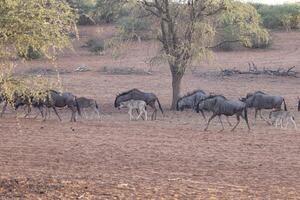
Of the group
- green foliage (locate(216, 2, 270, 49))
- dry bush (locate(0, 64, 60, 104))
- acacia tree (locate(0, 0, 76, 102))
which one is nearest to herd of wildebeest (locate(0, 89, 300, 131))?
green foliage (locate(216, 2, 270, 49))

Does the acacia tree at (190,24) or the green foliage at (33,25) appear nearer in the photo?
the green foliage at (33,25)

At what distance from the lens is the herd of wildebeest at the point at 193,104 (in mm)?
22969

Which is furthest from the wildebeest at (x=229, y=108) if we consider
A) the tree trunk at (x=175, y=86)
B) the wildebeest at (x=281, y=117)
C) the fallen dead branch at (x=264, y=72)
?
the fallen dead branch at (x=264, y=72)

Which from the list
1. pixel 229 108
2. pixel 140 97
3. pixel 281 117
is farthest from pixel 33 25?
pixel 140 97

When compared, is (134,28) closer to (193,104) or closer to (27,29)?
(193,104)

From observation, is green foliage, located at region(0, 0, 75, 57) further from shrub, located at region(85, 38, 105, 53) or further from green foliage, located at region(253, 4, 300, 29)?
green foliage, located at region(253, 4, 300, 29)

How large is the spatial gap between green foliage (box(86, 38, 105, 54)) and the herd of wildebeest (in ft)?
82.2

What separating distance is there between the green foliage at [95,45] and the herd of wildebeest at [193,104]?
25.0m

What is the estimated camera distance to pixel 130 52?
54.0 metres

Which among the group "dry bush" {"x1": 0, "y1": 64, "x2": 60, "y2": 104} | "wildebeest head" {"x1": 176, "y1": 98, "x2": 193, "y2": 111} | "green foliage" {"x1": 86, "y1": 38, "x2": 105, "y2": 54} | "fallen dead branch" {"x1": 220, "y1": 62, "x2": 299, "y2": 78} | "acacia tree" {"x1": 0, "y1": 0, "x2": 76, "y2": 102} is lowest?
"wildebeest head" {"x1": 176, "y1": 98, "x2": 193, "y2": 111}

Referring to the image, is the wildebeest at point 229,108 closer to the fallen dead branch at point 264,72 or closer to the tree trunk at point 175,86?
the tree trunk at point 175,86

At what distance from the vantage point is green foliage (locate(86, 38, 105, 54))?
54.4m

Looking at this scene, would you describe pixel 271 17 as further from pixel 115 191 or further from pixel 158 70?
pixel 115 191

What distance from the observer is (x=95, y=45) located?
55.3 m
